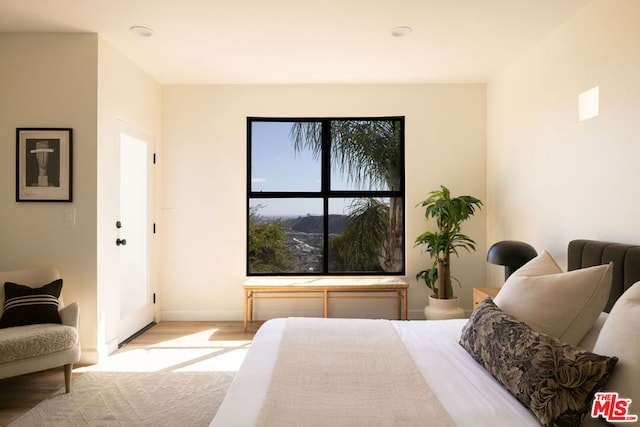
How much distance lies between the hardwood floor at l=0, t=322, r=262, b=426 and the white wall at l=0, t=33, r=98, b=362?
49 cm

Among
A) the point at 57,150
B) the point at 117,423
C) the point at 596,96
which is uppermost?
the point at 596,96

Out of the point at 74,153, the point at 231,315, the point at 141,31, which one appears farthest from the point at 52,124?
the point at 231,315

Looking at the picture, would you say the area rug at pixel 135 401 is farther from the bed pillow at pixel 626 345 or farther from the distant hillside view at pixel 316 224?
the bed pillow at pixel 626 345

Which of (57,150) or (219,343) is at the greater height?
(57,150)

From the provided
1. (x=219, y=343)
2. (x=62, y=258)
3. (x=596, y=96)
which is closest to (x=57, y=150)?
(x=62, y=258)

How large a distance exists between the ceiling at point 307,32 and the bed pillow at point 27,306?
1.95m

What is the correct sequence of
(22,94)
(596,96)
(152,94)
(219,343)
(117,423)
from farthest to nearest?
1. (152,94)
2. (219,343)
3. (22,94)
4. (596,96)
5. (117,423)

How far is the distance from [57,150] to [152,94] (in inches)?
53.3

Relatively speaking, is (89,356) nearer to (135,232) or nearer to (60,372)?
(60,372)

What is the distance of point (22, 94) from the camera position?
131 inches

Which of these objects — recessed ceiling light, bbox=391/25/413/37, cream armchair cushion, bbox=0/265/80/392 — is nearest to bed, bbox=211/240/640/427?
cream armchair cushion, bbox=0/265/80/392

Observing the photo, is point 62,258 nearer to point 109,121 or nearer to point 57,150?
point 57,150
